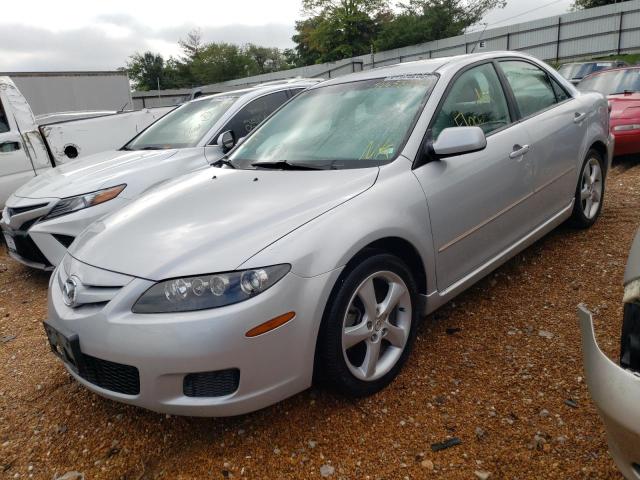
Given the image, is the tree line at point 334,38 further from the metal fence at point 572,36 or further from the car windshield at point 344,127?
the car windshield at point 344,127

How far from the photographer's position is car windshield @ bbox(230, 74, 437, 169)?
263cm

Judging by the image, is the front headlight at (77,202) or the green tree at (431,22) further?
the green tree at (431,22)

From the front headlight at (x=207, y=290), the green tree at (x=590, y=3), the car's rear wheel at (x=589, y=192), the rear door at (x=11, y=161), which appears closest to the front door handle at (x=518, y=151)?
the car's rear wheel at (x=589, y=192)

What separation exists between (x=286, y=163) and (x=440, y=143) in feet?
2.79

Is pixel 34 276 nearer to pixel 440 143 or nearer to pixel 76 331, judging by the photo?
pixel 76 331

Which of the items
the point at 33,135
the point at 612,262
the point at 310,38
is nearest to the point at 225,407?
the point at 612,262

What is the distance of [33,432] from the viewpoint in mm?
2365

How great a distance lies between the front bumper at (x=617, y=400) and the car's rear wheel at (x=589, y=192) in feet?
9.19

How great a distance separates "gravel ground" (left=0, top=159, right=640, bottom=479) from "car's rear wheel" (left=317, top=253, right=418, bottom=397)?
0.48 feet

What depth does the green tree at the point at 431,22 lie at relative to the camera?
40.4 metres

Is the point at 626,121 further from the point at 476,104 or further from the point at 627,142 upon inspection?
the point at 476,104

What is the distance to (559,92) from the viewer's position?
148 inches

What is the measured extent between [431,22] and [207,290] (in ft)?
142

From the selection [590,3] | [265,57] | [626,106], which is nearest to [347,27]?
[590,3]
